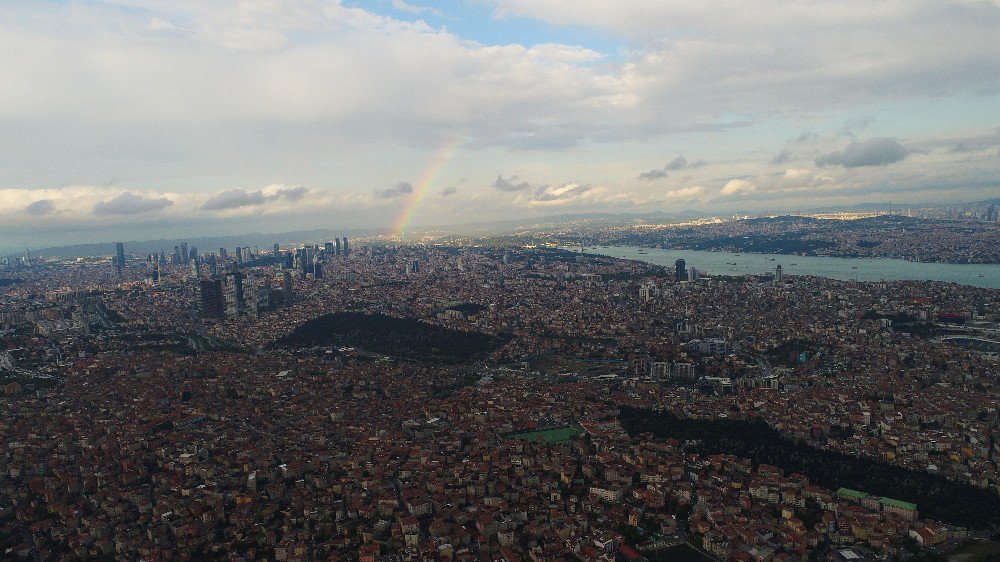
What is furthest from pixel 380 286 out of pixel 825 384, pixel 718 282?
pixel 825 384

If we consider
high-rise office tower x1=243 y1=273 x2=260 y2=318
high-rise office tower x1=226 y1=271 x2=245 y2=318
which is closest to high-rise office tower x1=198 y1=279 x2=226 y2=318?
high-rise office tower x1=226 y1=271 x2=245 y2=318

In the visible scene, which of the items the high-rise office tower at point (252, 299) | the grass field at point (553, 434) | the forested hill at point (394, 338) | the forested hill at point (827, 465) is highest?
the high-rise office tower at point (252, 299)

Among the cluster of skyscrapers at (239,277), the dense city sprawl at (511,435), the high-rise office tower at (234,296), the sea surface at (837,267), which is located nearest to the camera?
the dense city sprawl at (511,435)

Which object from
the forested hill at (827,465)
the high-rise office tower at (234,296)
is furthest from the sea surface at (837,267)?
the forested hill at (827,465)

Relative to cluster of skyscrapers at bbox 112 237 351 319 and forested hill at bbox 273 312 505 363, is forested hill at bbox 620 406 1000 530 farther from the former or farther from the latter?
cluster of skyscrapers at bbox 112 237 351 319

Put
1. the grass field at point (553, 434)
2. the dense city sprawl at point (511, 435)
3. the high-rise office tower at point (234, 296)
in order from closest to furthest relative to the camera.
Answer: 1. the dense city sprawl at point (511, 435)
2. the grass field at point (553, 434)
3. the high-rise office tower at point (234, 296)

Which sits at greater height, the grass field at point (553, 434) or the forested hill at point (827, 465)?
the grass field at point (553, 434)

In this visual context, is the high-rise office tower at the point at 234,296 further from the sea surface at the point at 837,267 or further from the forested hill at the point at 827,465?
the sea surface at the point at 837,267

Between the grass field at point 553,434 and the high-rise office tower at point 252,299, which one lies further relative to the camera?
the high-rise office tower at point 252,299
